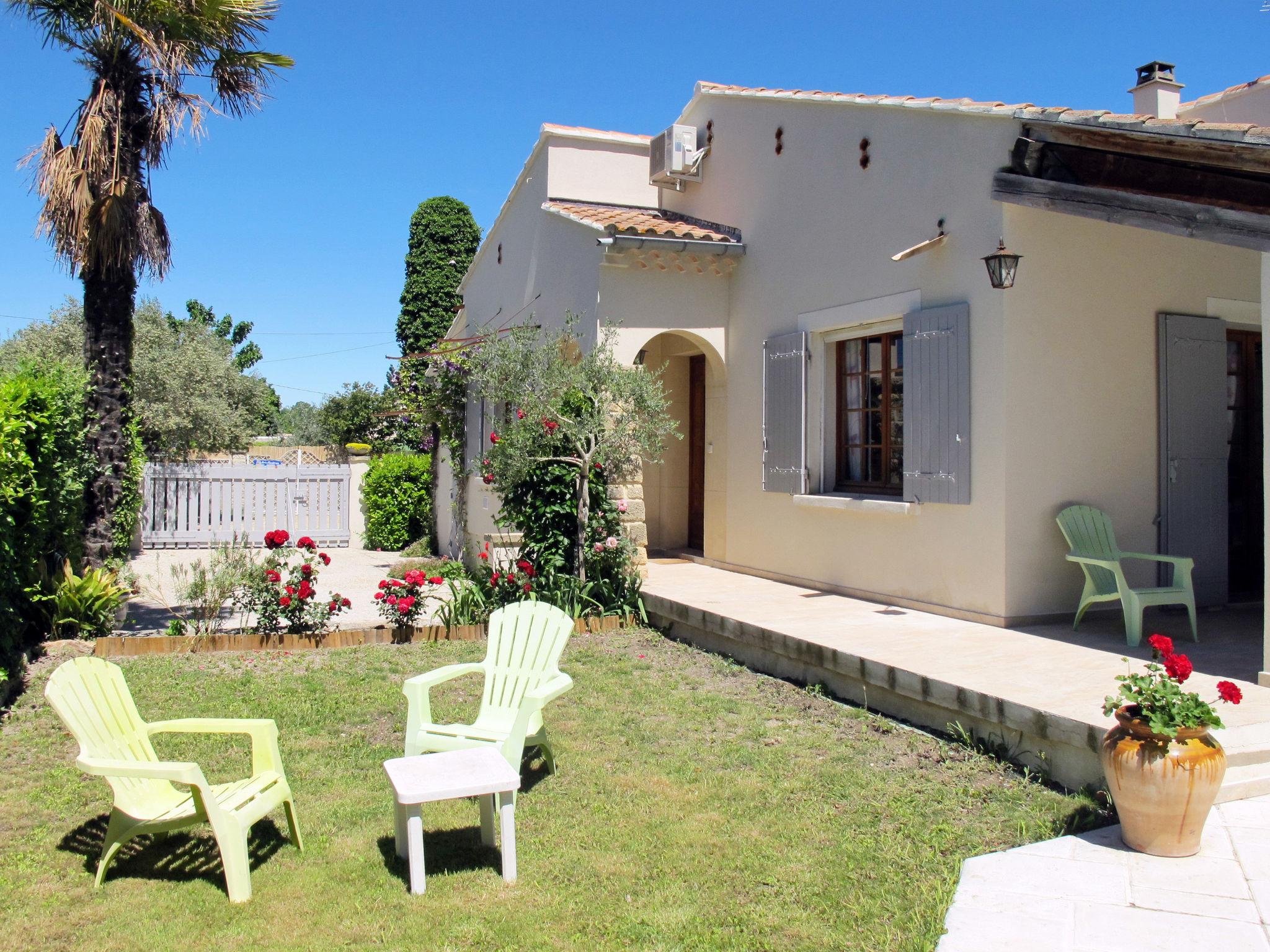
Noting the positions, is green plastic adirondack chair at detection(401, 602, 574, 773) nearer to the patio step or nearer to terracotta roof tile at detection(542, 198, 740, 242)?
the patio step

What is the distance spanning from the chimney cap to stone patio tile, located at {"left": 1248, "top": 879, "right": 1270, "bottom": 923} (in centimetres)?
673

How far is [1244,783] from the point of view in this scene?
4148 mm

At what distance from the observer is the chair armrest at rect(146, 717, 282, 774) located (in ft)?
13.1

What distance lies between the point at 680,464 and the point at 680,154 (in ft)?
12.2

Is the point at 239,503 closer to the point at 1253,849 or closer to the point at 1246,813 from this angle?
the point at 1246,813

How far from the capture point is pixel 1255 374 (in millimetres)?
8070

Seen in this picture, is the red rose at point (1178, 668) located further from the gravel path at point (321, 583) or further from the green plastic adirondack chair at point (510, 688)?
the gravel path at point (321, 583)

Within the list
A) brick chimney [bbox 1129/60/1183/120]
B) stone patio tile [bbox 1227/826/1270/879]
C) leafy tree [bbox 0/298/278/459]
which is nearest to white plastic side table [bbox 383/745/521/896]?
stone patio tile [bbox 1227/826/1270/879]

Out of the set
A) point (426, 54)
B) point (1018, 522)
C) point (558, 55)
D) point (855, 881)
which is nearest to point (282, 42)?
point (426, 54)

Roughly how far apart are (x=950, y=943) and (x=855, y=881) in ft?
1.99

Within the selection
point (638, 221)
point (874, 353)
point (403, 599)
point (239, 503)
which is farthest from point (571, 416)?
point (239, 503)

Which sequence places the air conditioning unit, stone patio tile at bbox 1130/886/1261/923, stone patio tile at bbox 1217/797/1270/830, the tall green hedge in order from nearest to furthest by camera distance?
stone patio tile at bbox 1130/886/1261/923 < stone patio tile at bbox 1217/797/1270/830 < the tall green hedge < the air conditioning unit

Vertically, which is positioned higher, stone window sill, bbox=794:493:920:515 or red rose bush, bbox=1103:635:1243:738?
stone window sill, bbox=794:493:920:515

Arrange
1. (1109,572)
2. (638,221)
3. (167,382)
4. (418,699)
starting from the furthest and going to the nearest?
(167,382)
(638,221)
(1109,572)
(418,699)
